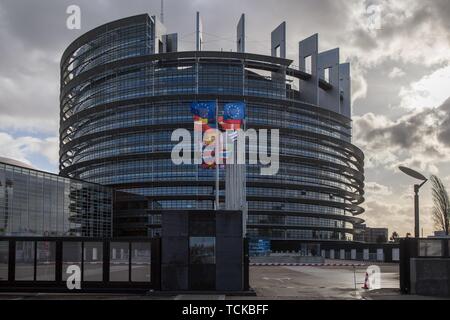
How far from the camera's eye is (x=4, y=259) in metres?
26.2

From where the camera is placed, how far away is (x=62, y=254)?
2589cm

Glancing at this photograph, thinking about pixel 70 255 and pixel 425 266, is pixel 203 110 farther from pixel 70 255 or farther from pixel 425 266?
pixel 425 266

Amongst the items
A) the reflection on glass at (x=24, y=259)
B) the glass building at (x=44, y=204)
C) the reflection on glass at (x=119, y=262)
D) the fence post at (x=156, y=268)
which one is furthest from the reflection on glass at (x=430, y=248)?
the glass building at (x=44, y=204)

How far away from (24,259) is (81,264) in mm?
2852

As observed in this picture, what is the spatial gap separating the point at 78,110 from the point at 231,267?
130090 mm

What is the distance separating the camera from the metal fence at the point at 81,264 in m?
25.7

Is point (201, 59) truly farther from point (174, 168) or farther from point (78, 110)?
point (78, 110)

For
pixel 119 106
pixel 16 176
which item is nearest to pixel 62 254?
pixel 16 176

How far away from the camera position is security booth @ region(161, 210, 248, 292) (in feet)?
84.3

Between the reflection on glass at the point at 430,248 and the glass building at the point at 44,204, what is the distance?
206ft

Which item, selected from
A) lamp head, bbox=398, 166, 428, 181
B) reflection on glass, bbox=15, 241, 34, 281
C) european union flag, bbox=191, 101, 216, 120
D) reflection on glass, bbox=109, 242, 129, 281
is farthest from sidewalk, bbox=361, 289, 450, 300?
european union flag, bbox=191, 101, 216, 120

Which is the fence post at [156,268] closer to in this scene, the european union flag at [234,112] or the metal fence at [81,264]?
the metal fence at [81,264]

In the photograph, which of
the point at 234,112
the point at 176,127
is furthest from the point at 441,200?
the point at 176,127

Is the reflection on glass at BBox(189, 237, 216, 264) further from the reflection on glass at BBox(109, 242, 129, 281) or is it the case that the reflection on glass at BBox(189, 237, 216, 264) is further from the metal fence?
the reflection on glass at BBox(109, 242, 129, 281)
